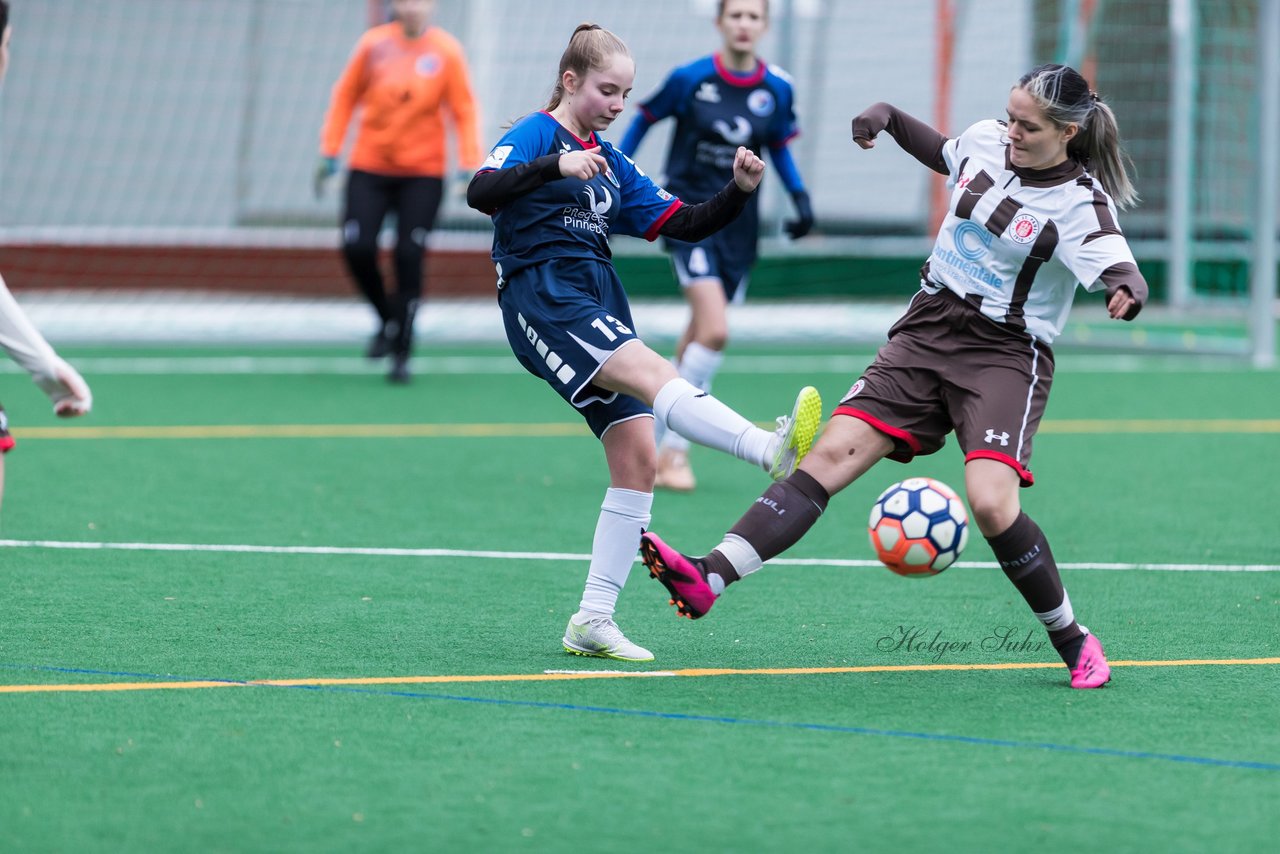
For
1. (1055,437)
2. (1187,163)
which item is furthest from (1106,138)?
(1187,163)

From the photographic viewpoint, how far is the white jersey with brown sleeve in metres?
4.57

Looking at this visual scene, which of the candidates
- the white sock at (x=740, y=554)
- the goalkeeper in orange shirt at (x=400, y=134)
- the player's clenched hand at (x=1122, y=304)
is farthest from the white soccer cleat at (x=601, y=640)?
the goalkeeper in orange shirt at (x=400, y=134)

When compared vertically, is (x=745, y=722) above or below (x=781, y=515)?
below

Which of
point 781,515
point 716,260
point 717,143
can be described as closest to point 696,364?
point 716,260

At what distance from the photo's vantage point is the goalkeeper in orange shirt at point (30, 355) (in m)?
4.15

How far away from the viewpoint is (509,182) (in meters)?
4.54

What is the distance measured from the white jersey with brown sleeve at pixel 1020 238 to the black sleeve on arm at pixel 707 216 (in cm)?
55

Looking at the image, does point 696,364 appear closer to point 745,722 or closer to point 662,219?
point 662,219

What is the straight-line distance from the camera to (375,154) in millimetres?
11242

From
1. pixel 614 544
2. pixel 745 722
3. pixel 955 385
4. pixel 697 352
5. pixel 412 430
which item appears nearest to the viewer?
pixel 745 722

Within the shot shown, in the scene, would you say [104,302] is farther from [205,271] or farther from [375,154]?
[375,154]

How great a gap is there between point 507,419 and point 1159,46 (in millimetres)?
7803

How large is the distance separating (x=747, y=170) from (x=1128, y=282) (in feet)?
3.21

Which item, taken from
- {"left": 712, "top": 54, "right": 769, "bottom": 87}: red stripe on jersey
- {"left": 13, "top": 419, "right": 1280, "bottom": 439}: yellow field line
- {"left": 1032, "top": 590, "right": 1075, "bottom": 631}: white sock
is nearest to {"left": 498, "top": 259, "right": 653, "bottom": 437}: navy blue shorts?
{"left": 1032, "top": 590, "right": 1075, "bottom": 631}: white sock
